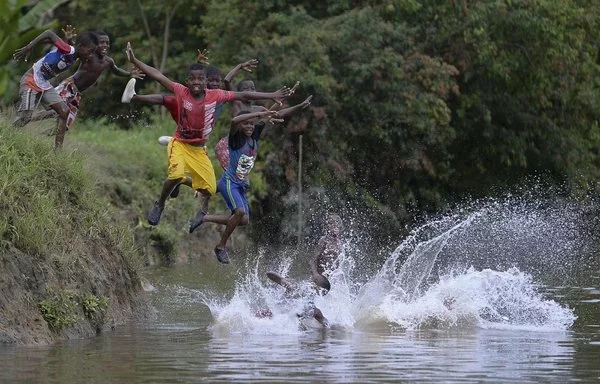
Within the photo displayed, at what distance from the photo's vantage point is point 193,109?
47.7ft

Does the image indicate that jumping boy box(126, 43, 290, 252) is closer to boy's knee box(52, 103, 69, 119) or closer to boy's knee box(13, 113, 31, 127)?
boy's knee box(52, 103, 69, 119)

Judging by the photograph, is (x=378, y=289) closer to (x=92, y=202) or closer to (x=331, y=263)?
(x=331, y=263)

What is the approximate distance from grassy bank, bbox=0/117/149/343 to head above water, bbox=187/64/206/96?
60.7 inches

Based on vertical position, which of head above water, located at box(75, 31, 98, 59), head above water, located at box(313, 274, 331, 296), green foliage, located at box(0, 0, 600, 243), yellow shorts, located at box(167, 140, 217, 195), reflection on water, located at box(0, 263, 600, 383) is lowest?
reflection on water, located at box(0, 263, 600, 383)

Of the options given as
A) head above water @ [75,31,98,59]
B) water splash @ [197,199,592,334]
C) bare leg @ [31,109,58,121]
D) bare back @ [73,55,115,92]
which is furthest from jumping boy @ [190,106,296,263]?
bare leg @ [31,109,58,121]

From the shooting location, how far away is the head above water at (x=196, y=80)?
14.4 metres

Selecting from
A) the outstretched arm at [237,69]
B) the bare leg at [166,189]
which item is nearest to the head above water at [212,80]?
the outstretched arm at [237,69]

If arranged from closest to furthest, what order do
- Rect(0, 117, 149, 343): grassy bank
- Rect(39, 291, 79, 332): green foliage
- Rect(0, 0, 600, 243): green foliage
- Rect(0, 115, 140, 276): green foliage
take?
Rect(0, 117, 149, 343): grassy bank < Rect(39, 291, 79, 332): green foliage < Rect(0, 115, 140, 276): green foliage < Rect(0, 0, 600, 243): green foliage

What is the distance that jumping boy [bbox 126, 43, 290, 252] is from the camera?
14.4 meters

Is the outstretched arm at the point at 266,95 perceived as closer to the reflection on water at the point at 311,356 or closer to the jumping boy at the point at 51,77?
the jumping boy at the point at 51,77

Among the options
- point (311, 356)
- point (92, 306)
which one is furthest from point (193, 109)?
point (311, 356)

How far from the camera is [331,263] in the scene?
15.2 metres

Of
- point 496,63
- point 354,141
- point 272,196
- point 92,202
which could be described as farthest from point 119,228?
point 496,63

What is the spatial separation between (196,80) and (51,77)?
1.93 meters
